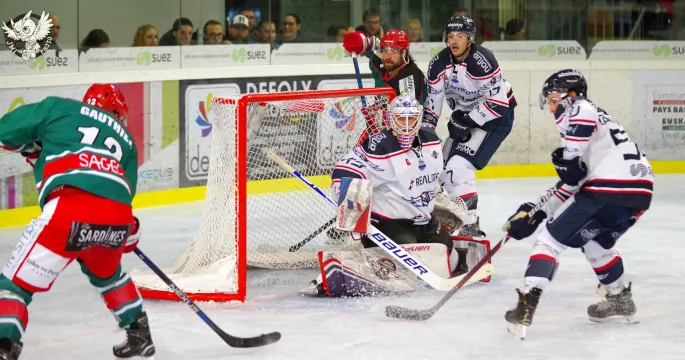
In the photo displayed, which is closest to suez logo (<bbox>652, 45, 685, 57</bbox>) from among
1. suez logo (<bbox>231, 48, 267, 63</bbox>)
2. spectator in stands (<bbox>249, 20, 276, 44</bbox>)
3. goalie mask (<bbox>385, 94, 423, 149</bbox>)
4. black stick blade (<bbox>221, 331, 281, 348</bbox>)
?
spectator in stands (<bbox>249, 20, 276, 44</bbox>)

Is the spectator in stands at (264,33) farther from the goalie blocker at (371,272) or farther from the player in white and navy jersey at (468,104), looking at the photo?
the goalie blocker at (371,272)

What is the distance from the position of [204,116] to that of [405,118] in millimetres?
3155

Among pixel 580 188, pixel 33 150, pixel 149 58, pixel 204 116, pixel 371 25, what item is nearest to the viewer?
pixel 33 150

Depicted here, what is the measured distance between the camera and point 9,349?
11.2 ft

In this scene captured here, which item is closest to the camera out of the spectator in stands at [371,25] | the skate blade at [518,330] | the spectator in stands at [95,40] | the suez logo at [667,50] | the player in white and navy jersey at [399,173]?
the skate blade at [518,330]

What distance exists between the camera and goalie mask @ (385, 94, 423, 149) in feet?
16.1

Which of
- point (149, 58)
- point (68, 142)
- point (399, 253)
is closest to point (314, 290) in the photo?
point (399, 253)

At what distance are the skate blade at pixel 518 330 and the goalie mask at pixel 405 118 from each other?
983mm

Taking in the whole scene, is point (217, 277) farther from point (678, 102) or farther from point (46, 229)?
point (678, 102)

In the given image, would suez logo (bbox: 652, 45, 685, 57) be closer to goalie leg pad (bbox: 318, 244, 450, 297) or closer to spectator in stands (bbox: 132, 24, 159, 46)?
spectator in stands (bbox: 132, 24, 159, 46)

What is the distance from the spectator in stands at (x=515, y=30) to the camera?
30.4 ft

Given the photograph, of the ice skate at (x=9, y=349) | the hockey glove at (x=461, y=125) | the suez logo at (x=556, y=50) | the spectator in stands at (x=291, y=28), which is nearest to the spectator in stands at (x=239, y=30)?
the spectator in stands at (x=291, y=28)

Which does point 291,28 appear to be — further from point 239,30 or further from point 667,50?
point 667,50

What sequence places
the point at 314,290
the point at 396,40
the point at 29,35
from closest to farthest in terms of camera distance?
the point at 314,290
the point at 396,40
the point at 29,35
